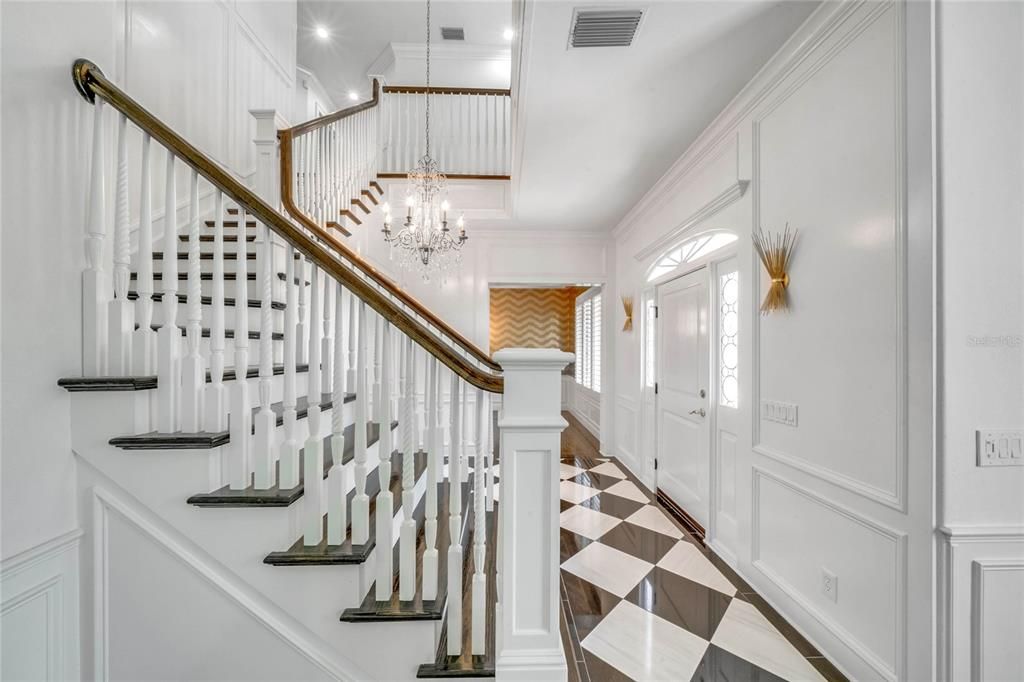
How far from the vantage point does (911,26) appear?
135 centimetres

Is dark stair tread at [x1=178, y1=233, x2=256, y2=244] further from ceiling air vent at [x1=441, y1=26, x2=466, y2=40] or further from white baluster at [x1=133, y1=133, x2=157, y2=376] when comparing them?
ceiling air vent at [x1=441, y1=26, x2=466, y2=40]

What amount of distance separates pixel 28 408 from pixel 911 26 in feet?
10.0

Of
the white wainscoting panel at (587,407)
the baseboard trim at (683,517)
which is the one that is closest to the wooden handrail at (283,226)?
A: the baseboard trim at (683,517)

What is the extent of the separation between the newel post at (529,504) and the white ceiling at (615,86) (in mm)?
1464

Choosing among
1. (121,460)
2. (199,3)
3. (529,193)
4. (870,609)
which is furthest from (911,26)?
(199,3)

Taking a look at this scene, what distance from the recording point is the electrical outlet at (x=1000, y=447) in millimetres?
1275

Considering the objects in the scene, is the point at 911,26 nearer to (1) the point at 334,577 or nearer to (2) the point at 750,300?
(2) the point at 750,300

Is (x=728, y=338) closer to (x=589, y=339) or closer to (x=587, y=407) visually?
(x=589, y=339)

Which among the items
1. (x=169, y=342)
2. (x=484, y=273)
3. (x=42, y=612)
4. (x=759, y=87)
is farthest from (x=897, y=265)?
(x=484, y=273)

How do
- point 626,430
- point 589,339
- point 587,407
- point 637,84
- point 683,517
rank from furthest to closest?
point 587,407, point 589,339, point 626,430, point 683,517, point 637,84

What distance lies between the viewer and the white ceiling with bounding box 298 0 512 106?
14.2 feet

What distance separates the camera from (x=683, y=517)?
124 inches

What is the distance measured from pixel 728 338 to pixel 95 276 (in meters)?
3.09

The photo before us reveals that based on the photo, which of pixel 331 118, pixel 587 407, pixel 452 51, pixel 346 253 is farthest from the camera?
pixel 587 407
